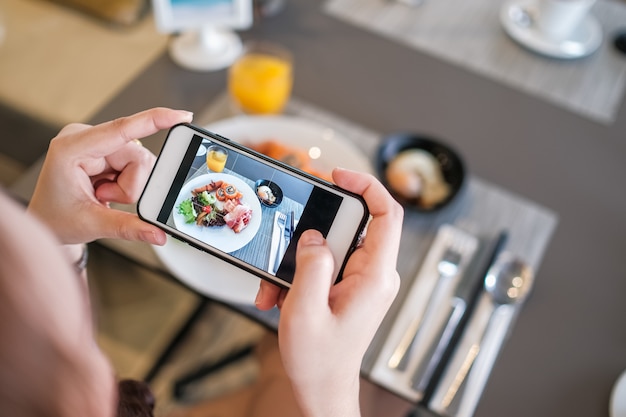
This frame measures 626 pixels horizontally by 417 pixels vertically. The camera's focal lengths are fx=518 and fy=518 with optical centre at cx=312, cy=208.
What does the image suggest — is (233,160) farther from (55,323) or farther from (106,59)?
(106,59)

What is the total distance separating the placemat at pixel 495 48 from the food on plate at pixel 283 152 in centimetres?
45

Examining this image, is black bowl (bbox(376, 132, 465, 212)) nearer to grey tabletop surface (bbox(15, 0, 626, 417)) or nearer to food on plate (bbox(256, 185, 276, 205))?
grey tabletop surface (bbox(15, 0, 626, 417))

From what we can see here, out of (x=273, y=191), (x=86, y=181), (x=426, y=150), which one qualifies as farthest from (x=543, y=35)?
(x=86, y=181)

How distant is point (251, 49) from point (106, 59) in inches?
14.1

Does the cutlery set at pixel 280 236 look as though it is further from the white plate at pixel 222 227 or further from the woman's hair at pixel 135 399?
the woman's hair at pixel 135 399

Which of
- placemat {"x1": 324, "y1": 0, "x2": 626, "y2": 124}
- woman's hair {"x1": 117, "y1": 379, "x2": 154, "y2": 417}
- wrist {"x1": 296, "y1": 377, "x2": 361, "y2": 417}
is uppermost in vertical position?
placemat {"x1": 324, "y1": 0, "x2": 626, "y2": 124}

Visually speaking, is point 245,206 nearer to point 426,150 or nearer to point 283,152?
point 283,152

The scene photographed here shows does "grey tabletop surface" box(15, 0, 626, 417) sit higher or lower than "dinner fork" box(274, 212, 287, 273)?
higher

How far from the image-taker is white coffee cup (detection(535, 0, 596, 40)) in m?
1.06

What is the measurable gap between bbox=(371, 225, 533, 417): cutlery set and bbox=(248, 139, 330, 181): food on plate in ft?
0.77

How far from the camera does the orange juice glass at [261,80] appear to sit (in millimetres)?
885

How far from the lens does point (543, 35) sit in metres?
1.11

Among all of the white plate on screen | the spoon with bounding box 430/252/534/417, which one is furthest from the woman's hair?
the spoon with bounding box 430/252/534/417

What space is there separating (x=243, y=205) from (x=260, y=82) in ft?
1.34
